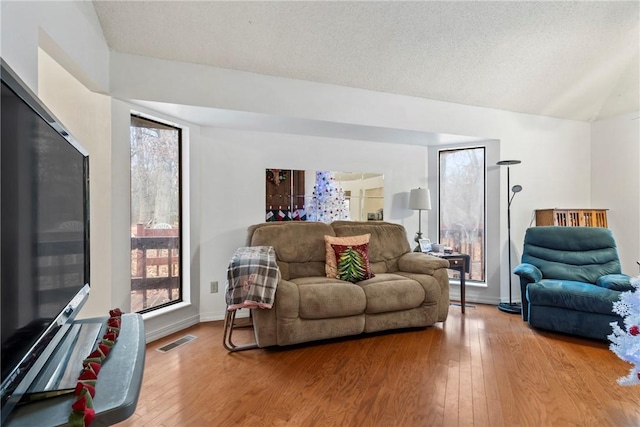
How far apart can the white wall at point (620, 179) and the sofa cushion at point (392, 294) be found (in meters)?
3.01

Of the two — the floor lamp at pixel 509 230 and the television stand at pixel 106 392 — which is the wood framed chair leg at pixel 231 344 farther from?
the floor lamp at pixel 509 230

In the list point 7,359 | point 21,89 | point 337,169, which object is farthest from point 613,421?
point 337,169

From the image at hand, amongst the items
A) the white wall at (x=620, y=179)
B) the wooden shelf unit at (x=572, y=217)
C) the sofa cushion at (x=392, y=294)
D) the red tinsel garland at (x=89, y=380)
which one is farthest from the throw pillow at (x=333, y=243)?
the white wall at (x=620, y=179)

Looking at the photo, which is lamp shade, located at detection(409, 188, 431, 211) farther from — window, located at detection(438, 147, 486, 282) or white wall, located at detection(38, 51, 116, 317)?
white wall, located at detection(38, 51, 116, 317)

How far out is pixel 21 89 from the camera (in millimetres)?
843

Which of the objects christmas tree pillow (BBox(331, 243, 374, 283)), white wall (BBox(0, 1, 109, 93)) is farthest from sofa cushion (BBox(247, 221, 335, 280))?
white wall (BBox(0, 1, 109, 93))

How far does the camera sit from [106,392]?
34.0 inches

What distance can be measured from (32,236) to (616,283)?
12.5 feet

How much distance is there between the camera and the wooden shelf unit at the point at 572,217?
3848 mm

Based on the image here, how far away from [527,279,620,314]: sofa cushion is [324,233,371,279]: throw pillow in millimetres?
1613

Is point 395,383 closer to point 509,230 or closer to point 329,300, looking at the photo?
point 329,300

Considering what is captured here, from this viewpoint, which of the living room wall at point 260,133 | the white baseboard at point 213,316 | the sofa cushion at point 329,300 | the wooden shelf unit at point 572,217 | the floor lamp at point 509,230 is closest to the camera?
the living room wall at point 260,133

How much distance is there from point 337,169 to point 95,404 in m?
3.35

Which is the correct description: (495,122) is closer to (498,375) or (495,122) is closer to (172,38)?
(498,375)
